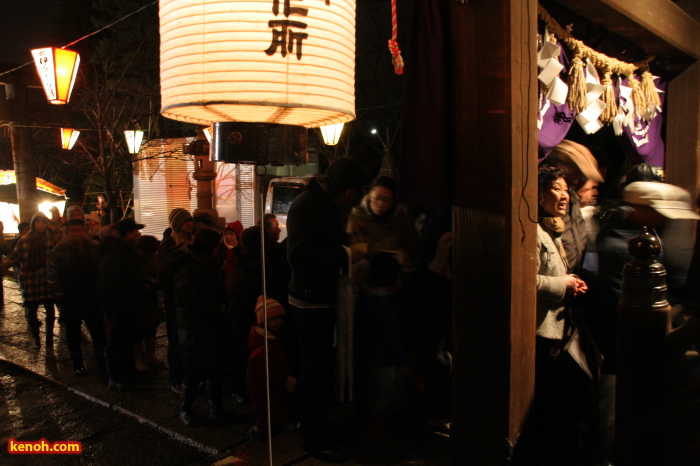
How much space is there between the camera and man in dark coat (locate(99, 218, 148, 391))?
20.8 feet

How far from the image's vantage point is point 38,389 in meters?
6.89

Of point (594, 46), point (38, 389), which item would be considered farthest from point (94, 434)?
point (594, 46)

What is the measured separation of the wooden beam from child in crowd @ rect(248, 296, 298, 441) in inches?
141

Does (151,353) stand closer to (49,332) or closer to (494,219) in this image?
(49,332)

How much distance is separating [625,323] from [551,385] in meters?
0.94

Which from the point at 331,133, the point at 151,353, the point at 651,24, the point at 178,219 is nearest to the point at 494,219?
the point at 651,24

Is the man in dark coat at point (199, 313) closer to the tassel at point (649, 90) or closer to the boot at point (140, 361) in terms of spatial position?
the boot at point (140, 361)

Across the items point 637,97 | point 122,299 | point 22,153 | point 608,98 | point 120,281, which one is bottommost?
point 122,299

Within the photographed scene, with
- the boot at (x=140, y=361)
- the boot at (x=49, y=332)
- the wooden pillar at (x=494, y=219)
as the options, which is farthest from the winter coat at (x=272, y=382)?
the boot at (x=49, y=332)

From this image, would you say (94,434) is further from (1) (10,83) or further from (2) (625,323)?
(1) (10,83)

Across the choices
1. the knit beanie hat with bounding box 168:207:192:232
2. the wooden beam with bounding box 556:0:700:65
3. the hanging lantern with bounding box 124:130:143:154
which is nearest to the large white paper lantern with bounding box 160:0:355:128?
the wooden beam with bounding box 556:0:700:65

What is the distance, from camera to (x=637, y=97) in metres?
→ 5.51

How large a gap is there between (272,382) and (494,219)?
261 centimetres

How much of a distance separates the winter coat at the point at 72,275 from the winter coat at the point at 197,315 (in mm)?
2459
